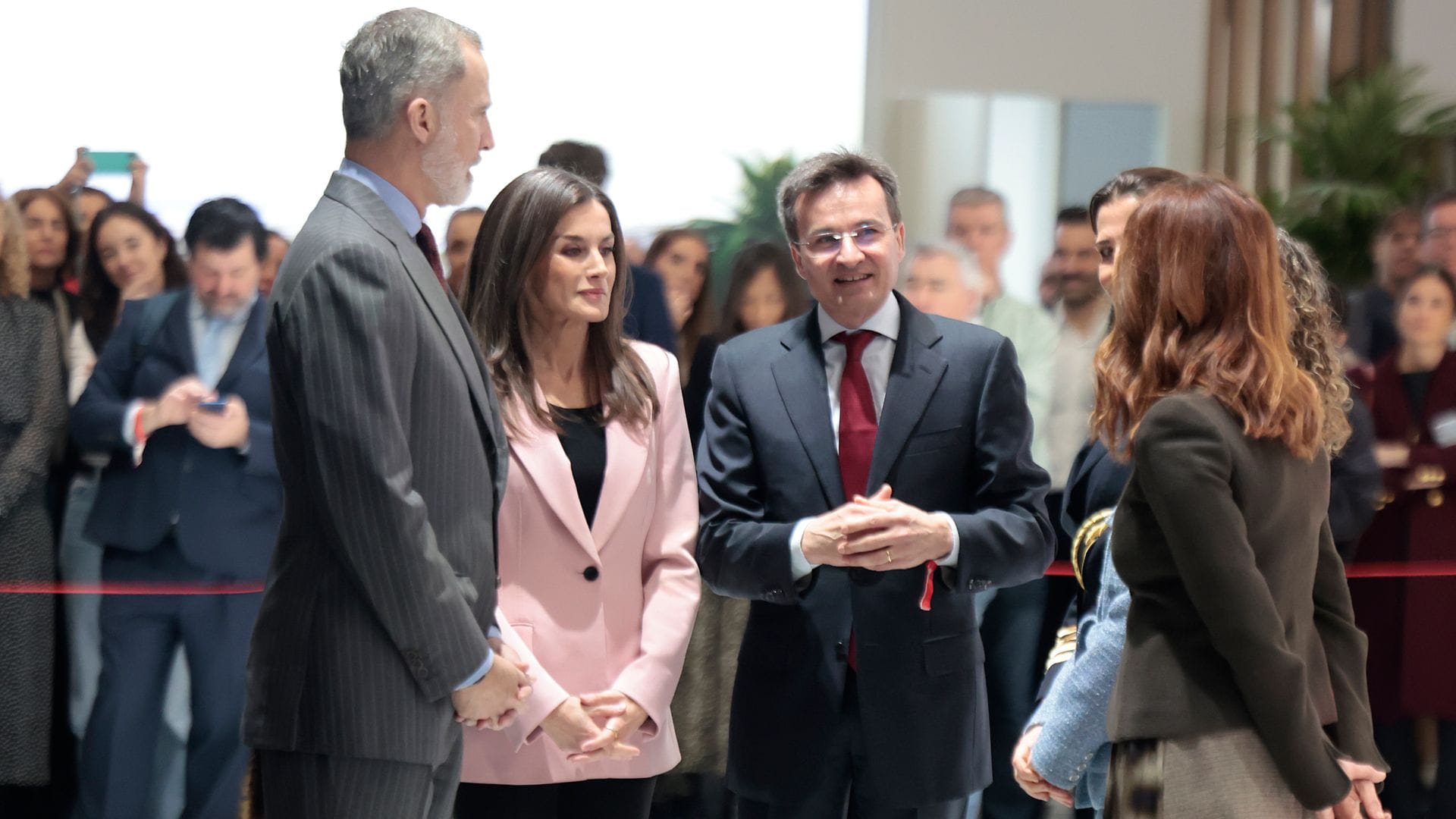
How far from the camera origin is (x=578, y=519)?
2.55 meters

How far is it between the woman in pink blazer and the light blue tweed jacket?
0.69 meters

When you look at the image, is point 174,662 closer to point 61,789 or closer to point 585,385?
point 61,789

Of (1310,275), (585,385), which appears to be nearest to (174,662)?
(585,385)

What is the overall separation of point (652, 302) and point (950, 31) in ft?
6.88

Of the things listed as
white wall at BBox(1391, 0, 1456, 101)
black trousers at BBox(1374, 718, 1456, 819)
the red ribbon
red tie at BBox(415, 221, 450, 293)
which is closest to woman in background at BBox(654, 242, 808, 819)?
the red ribbon

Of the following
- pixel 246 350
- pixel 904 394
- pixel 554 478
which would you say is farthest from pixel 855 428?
pixel 246 350

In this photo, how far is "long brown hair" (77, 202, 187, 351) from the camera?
13.8 feet

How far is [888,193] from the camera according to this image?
9.21 ft

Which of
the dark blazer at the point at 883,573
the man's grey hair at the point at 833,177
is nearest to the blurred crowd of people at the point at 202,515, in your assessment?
the man's grey hair at the point at 833,177

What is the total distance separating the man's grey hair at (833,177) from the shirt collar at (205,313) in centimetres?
192

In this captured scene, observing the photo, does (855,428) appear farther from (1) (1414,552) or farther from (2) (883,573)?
(1) (1414,552)

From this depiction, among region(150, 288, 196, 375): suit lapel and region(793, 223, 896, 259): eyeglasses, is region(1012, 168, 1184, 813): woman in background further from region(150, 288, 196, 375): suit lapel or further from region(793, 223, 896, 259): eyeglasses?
region(150, 288, 196, 375): suit lapel

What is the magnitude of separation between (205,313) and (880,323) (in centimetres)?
220

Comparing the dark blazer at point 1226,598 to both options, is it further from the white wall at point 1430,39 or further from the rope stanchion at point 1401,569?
the white wall at point 1430,39
